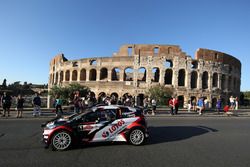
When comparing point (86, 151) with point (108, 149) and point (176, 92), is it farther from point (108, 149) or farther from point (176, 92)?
point (176, 92)

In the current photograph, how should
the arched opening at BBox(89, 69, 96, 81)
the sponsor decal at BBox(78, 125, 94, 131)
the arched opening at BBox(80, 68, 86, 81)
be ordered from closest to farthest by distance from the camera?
the sponsor decal at BBox(78, 125, 94, 131), the arched opening at BBox(89, 69, 96, 81), the arched opening at BBox(80, 68, 86, 81)

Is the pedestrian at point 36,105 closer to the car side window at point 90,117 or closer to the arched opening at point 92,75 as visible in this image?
the car side window at point 90,117

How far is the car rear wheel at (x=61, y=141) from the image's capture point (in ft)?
21.4

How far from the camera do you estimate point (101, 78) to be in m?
39.9

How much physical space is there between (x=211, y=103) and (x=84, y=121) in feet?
116

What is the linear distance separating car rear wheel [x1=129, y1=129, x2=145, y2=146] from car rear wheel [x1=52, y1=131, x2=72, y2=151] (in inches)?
74.9

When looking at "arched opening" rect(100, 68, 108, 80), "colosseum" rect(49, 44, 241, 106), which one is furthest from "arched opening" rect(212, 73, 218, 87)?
"arched opening" rect(100, 68, 108, 80)

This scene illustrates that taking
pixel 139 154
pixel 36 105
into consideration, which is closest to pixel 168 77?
pixel 36 105

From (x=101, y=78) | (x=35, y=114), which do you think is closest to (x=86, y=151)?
(x=35, y=114)

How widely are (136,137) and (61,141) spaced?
231 cm

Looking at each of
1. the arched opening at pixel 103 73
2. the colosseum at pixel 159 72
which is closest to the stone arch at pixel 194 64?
the colosseum at pixel 159 72

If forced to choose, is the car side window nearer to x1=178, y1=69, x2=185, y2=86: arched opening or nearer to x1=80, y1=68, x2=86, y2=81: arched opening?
x1=178, y1=69, x2=185, y2=86: arched opening

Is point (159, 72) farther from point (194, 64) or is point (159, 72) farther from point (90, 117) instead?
point (90, 117)

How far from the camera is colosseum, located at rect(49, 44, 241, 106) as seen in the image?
119 ft
